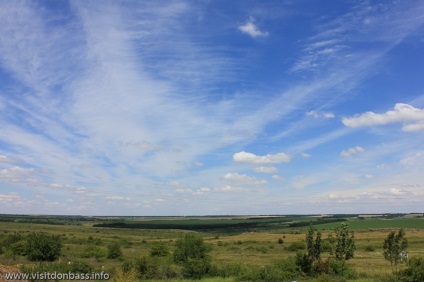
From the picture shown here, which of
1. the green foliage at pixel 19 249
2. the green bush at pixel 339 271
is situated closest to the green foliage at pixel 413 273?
the green bush at pixel 339 271

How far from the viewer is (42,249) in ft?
142

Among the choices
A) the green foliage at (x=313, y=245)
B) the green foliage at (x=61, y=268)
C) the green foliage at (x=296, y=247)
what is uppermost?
the green foliage at (x=313, y=245)

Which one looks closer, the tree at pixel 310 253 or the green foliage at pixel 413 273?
the green foliage at pixel 413 273

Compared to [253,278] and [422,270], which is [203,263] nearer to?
[253,278]

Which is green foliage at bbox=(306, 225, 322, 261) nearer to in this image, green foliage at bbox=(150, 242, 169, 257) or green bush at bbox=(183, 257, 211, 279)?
green bush at bbox=(183, 257, 211, 279)

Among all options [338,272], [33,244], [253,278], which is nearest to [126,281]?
[253,278]

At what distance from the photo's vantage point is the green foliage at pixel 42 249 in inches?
1685

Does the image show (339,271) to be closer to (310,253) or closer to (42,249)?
(310,253)

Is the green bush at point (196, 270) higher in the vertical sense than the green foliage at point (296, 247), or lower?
Answer: higher

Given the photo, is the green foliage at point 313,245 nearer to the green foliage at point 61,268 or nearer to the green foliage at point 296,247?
the green foliage at point 61,268

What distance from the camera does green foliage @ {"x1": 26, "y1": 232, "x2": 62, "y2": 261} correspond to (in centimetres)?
4280

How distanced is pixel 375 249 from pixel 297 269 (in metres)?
45.2

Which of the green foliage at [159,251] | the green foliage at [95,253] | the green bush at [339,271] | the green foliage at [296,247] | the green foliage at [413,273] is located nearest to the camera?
the green foliage at [413,273]

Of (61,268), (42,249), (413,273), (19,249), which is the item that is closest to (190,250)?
(61,268)
